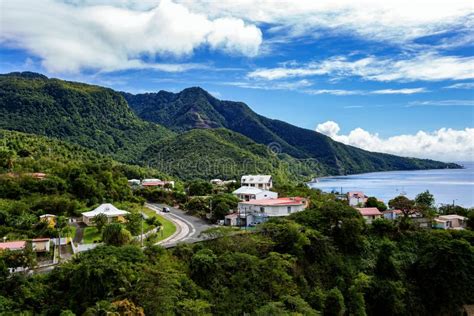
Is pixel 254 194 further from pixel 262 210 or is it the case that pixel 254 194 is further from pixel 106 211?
pixel 106 211

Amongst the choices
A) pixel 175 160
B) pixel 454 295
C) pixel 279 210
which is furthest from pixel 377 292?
pixel 175 160

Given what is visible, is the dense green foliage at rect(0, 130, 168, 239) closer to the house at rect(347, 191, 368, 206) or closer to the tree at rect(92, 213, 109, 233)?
the tree at rect(92, 213, 109, 233)

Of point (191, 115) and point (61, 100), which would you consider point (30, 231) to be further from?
point (191, 115)

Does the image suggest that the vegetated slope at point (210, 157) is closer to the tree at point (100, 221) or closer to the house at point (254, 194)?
the house at point (254, 194)

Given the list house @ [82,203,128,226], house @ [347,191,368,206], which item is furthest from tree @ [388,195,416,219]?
house @ [82,203,128,226]

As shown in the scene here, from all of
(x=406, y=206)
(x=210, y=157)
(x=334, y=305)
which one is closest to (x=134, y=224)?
(x=334, y=305)

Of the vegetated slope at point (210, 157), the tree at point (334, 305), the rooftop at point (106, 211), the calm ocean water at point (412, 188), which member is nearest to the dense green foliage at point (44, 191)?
the rooftop at point (106, 211)
